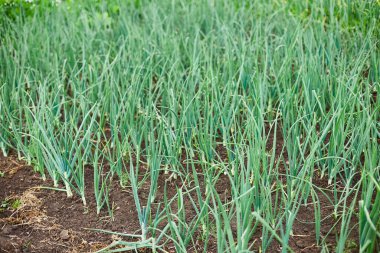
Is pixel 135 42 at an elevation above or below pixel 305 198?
above

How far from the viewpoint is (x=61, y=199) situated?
8.95ft

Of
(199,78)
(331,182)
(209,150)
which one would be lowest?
(331,182)

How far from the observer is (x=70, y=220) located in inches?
101

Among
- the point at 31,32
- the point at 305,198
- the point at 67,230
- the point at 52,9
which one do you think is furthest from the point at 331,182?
the point at 52,9

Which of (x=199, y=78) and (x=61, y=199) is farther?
(x=199, y=78)

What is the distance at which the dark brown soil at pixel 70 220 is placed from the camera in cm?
238

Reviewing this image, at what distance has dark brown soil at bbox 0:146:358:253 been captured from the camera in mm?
2375

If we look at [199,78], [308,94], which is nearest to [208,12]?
[199,78]

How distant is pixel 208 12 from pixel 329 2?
90 centimetres

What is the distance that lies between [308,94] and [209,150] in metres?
0.58

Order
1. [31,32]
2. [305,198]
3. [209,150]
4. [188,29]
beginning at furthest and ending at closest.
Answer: [188,29] < [31,32] < [209,150] < [305,198]

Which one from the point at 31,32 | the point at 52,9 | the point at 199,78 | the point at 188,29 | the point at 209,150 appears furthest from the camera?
the point at 52,9

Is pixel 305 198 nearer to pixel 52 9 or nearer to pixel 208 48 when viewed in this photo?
pixel 208 48

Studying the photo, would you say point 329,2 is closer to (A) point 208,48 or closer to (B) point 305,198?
(A) point 208,48
